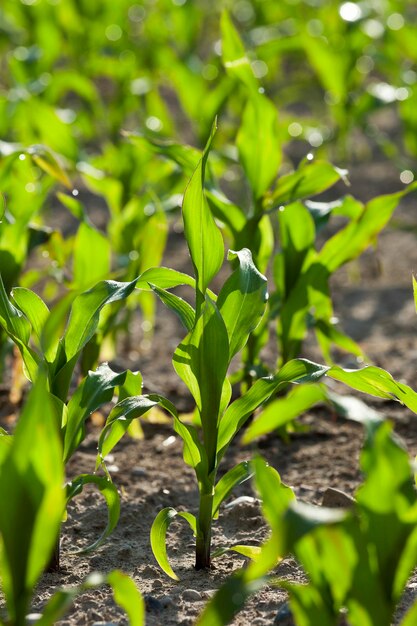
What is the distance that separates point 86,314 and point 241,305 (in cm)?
31

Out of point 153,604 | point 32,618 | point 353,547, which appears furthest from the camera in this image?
point 153,604

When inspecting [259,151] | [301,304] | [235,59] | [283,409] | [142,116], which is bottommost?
[142,116]

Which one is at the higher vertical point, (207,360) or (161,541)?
(207,360)

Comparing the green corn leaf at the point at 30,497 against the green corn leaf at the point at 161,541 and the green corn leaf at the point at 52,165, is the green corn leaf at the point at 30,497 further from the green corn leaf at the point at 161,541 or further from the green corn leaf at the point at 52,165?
the green corn leaf at the point at 52,165

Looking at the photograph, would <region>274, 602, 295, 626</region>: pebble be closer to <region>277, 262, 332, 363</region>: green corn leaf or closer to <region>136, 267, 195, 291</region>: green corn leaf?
<region>136, 267, 195, 291</region>: green corn leaf

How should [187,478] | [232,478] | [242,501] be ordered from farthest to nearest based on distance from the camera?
[187,478]
[242,501]
[232,478]

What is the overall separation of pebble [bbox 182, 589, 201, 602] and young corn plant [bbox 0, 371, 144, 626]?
42cm

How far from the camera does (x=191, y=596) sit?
1.88m

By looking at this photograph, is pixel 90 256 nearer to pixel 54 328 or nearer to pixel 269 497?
pixel 54 328

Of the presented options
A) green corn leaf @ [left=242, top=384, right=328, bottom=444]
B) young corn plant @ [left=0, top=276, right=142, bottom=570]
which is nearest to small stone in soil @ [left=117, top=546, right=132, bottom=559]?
young corn plant @ [left=0, top=276, right=142, bottom=570]

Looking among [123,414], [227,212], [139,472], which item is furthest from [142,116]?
[123,414]

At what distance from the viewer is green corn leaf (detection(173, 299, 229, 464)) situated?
186 centimetres

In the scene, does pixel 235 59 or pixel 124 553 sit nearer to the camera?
pixel 124 553

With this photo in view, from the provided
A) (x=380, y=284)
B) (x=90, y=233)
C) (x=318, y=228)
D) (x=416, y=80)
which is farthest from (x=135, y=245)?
(x=416, y=80)
